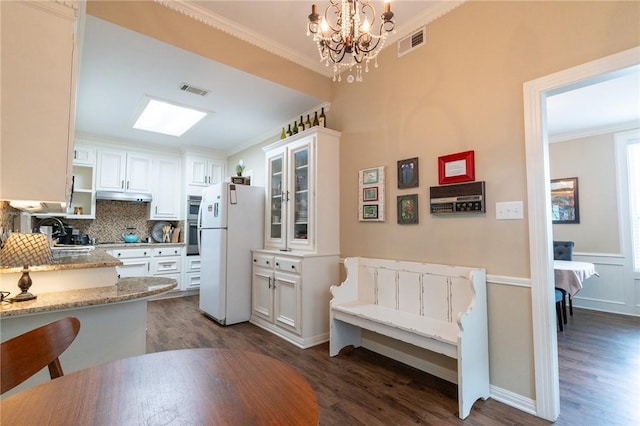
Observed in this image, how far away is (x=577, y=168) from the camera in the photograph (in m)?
4.73

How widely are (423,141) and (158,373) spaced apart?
2.46m

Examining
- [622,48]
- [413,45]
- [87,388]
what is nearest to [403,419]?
[87,388]

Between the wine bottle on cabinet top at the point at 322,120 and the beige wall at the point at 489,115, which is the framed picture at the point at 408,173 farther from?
the wine bottle on cabinet top at the point at 322,120

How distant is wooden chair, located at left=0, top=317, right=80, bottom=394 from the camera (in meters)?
0.90

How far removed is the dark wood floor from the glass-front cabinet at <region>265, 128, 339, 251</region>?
1102 mm

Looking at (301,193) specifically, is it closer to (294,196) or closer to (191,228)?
(294,196)

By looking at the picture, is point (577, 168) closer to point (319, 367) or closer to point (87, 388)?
point (319, 367)

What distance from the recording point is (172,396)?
0.82 metres

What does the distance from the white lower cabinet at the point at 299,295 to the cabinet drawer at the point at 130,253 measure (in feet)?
8.08

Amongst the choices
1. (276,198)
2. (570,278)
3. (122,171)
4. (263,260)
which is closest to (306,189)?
(276,198)

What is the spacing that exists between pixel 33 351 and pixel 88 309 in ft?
2.42

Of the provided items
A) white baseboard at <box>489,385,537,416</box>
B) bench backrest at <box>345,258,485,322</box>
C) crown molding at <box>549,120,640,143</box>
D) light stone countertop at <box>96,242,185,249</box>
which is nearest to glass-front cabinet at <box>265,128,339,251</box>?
bench backrest at <box>345,258,485,322</box>

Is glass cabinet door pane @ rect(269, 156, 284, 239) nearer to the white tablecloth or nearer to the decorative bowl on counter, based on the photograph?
the decorative bowl on counter

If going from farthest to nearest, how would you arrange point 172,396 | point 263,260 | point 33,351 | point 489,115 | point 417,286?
1. point 263,260
2. point 417,286
3. point 489,115
4. point 33,351
5. point 172,396
